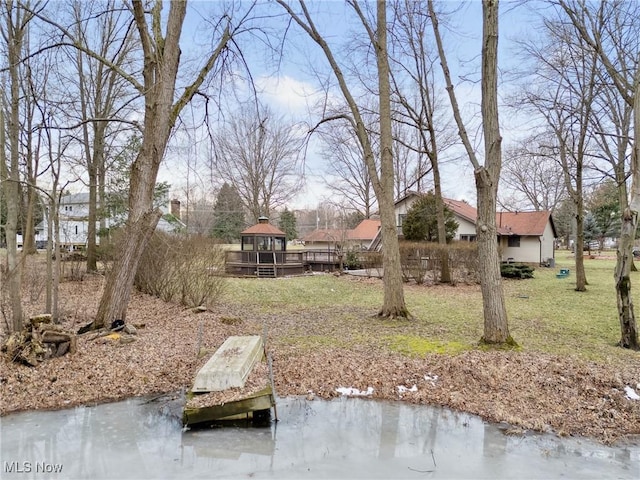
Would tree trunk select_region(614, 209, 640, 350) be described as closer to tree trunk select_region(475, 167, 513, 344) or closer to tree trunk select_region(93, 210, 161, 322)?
tree trunk select_region(475, 167, 513, 344)

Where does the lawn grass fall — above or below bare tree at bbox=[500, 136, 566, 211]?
below

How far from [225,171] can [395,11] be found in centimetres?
2132

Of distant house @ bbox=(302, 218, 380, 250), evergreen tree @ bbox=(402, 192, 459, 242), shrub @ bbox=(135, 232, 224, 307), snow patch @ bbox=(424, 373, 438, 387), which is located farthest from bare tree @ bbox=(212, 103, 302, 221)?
snow patch @ bbox=(424, 373, 438, 387)

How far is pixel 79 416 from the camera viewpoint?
146 inches

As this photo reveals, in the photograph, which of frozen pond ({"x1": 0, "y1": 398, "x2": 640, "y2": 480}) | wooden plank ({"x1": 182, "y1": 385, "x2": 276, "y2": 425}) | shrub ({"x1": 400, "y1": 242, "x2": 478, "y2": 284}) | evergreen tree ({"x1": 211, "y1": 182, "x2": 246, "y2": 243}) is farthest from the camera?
evergreen tree ({"x1": 211, "y1": 182, "x2": 246, "y2": 243})

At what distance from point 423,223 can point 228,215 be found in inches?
861

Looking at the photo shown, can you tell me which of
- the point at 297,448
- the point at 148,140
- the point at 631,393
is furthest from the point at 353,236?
the point at 297,448

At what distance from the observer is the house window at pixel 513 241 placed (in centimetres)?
2519

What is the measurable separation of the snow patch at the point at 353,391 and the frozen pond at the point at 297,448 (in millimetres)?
410

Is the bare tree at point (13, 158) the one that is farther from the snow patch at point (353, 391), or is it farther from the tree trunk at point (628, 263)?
the tree trunk at point (628, 263)

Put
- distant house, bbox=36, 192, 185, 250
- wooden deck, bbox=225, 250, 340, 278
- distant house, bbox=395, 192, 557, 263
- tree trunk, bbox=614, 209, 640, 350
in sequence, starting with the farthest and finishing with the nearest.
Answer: distant house, bbox=395, 192, 557, 263 < wooden deck, bbox=225, 250, 340, 278 < distant house, bbox=36, 192, 185, 250 < tree trunk, bbox=614, 209, 640, 350

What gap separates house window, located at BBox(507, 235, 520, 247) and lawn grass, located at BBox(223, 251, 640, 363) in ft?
30.4

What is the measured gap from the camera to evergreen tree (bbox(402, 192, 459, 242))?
20.6 metres

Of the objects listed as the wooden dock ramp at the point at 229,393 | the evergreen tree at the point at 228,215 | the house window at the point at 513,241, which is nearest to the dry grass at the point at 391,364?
the wooden dock ramp at the point at 229,393
